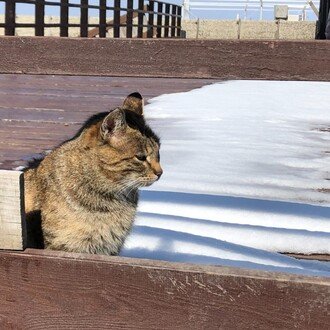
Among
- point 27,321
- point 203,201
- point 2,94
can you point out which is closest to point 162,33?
point 2,94

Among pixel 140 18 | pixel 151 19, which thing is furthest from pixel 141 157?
pixel 151 19

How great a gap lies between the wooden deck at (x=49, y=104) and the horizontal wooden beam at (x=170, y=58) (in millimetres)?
1489

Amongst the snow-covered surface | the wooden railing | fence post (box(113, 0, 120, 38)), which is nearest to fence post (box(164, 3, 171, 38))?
the wooden railing

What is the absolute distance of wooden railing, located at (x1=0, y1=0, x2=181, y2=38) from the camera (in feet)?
34.5

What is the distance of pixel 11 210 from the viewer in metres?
1.84

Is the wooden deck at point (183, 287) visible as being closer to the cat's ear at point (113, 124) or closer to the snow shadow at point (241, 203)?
the cat's ear at point (113, 124)

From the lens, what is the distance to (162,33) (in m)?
24.4

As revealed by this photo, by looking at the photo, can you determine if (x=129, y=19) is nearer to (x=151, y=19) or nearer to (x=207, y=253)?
(x=151, y=19)

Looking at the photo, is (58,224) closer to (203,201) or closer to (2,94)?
(203,201)

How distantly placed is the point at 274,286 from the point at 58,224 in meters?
1.25

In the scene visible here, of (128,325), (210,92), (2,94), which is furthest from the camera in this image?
(210,92)

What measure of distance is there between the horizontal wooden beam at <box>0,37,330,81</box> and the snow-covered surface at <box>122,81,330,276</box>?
1.10 metres

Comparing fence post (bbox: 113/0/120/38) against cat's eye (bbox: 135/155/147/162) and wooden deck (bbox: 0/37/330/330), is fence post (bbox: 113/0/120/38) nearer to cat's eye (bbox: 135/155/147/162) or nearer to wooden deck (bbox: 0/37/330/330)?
cat's eye (bbox: 135/155/147/162)

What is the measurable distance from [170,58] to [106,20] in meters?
15.1
